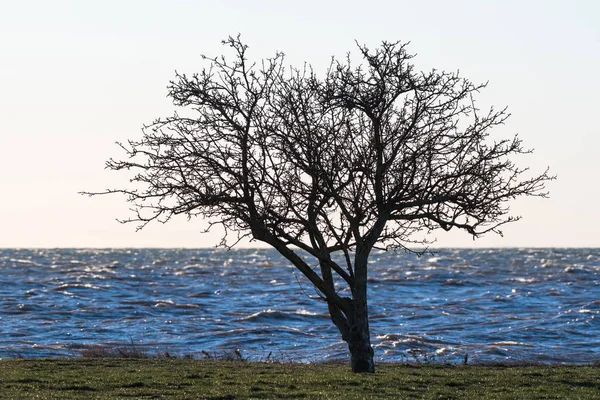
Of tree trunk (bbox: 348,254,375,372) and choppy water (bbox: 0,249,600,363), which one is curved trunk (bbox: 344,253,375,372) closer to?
tree trunk (bbox: 348,254,375,372)

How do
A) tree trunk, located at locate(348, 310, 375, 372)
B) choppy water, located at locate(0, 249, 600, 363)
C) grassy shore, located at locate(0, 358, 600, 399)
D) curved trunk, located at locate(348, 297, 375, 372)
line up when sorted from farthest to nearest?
choppy water, located at locate(0, 249, 600, 363) → tree trunk, located at locate(348, 310, 375, 372) → curved trunk, located at locate(348, 297, 375, 372) → grassy shore, located at locate(0, 358, 600, 399)

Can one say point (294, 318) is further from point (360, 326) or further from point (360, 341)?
point (360, 326)

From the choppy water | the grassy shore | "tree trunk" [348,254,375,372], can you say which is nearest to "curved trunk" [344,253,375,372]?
"tree trunk" [348,254,375,372]

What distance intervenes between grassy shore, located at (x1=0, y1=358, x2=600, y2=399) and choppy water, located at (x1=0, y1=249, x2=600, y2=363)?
456cm

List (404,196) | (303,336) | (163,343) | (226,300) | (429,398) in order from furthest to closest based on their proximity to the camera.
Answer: (226,300) → (303,336) → (163,343) → (404,196) → (429,398)

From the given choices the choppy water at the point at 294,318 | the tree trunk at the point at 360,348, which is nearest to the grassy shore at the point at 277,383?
the tree trunk at the point at 360,348

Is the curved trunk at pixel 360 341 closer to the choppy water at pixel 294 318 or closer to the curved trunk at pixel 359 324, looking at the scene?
the curved trunk at pixel 359 324

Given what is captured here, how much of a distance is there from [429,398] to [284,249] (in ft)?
19.4

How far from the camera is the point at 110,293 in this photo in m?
83.4

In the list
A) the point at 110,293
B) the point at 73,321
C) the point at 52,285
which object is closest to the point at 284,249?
the point at 73,321

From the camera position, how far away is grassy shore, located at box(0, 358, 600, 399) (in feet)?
70.6

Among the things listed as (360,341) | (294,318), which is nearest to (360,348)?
(360,341)

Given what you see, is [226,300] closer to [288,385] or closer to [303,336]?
[303,336]

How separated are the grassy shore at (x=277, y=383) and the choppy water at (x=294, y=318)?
4.56 meters
